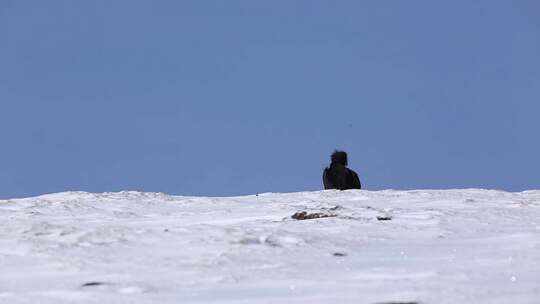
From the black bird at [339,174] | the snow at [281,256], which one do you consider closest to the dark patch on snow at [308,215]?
the snow at [281,256]

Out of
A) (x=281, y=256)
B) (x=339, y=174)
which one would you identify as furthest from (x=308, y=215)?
(x=339, y=174)

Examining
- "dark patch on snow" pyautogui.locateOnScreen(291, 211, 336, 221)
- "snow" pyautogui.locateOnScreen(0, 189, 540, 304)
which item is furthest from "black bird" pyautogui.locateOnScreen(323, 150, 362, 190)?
"dark patch on snow" pyautogui.locateOnScreen(291, 211, 336, 221)

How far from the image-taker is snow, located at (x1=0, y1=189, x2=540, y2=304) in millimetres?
4992

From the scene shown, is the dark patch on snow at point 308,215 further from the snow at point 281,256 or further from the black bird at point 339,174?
the black bird at point 339,174

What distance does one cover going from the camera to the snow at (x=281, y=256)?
16.4ft

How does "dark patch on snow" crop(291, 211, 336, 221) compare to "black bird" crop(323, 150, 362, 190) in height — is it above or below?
below

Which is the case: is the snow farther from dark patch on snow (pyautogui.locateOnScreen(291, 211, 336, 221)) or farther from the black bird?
the black bird

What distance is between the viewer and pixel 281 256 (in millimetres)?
6219

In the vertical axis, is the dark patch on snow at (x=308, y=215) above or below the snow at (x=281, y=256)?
above

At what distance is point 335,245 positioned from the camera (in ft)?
22.3

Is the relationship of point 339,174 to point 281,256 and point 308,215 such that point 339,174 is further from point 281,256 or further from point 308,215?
point 281,256

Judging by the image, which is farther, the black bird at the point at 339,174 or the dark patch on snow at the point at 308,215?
the black bird at the point at 339,174

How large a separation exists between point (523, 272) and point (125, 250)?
2.84 meters

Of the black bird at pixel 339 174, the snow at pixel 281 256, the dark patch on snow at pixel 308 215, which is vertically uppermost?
the black bird at pixel 339 174
